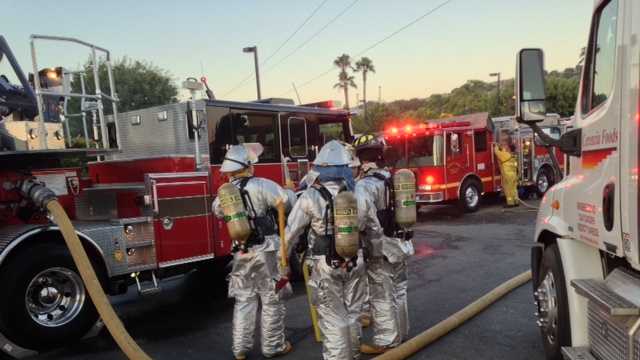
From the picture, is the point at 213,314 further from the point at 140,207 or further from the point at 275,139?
the point at 275,139

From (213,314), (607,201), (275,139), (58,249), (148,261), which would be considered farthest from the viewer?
(275,139)

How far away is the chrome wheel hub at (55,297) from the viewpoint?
4.53m

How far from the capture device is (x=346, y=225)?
3.54 m

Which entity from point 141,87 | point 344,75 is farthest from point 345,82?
point 141,87

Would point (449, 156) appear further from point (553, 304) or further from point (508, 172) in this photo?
point (553, 304)

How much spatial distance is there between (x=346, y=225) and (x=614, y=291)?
5.34 feet

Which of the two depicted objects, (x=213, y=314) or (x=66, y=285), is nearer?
(x=66, y=285)

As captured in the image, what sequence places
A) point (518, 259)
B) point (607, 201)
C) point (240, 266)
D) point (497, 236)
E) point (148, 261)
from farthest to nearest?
point (497, 236), point (518, 259), point (148, 261), point (240, 266), point (607, 201)

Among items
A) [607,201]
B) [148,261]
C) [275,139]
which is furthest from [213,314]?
[607,201]

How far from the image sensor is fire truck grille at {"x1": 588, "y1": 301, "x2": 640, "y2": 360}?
2314 mm

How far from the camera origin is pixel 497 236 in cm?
949

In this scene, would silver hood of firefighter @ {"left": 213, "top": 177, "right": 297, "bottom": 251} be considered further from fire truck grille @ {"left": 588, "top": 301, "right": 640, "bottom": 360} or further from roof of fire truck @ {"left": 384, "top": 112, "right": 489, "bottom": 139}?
roof of fire truck @ {"left": 384, "top": 112, "right": 489, "bottom": 139}

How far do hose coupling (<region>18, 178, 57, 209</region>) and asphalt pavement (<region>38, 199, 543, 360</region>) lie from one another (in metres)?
1.40

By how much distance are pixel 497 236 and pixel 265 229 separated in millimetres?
6325
